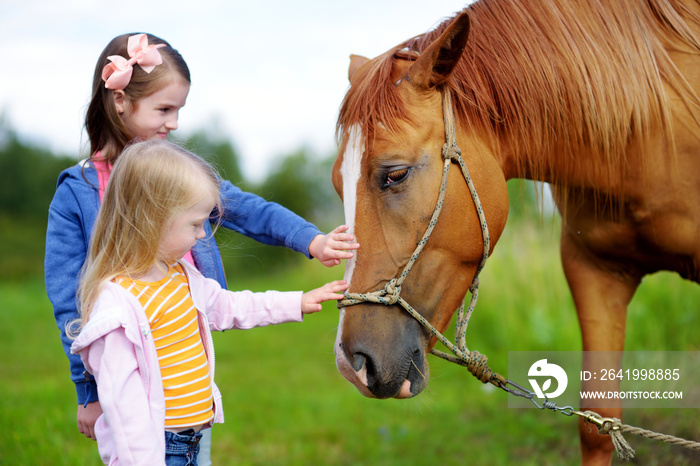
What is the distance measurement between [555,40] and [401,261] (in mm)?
941

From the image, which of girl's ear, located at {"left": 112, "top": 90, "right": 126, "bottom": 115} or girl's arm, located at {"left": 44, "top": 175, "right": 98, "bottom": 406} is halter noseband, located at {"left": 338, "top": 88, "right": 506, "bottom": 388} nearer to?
girl's arm, located at {"left": 44, "top": 175, "right": 98, "bottom": 406}

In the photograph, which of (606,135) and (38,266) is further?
(38,266)

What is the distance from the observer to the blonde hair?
1.46 metres

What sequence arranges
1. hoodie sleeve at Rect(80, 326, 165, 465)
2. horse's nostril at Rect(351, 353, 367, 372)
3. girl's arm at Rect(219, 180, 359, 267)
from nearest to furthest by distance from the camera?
hoodie sleeve at Rect(80, 326, 165, 465) < horse's nostril at Rect(351, 353, 367, 372) < girl's arm at Rect(219, 180, 359, 267)

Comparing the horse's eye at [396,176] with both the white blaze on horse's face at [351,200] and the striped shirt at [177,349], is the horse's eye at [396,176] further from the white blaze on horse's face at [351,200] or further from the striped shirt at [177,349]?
the striped shirt at [177,349]

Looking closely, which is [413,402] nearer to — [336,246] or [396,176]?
[336,246]

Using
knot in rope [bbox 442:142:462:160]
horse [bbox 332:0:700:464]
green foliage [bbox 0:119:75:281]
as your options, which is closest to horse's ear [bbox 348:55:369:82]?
horse [bbox 332:0:700:464]

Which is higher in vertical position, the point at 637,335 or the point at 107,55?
the point at 107,55

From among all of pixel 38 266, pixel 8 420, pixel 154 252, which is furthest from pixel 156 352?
pixel 38 266

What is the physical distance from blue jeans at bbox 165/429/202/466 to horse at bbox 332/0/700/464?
0.46m

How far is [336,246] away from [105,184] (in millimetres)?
748

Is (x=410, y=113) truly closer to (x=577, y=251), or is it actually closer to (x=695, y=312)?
(x=577, y=251)

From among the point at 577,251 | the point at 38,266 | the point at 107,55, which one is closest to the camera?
the point at 107,55

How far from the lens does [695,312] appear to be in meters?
4.40
